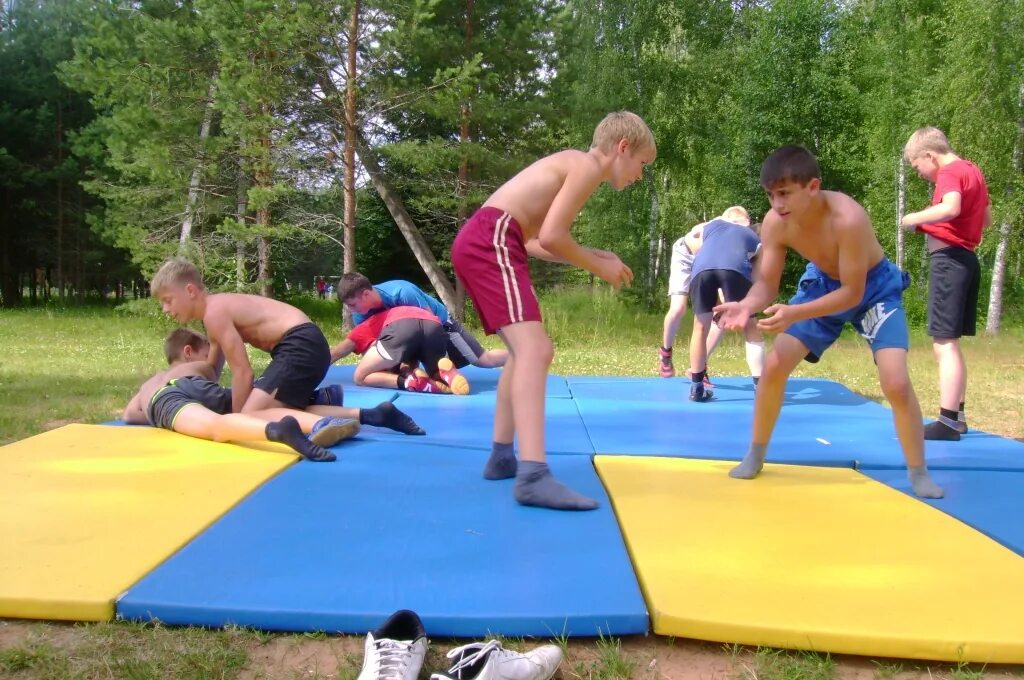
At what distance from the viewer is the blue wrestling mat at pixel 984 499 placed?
2.56m

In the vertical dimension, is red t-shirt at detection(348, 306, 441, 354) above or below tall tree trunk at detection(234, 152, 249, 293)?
below

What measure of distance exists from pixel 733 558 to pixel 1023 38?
16.1m

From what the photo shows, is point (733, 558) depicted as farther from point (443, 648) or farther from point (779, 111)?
point (779, 111)

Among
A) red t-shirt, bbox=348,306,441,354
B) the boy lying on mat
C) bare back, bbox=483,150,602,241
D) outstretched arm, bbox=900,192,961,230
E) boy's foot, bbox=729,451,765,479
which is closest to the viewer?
bare back, bbox=483,150,602,241

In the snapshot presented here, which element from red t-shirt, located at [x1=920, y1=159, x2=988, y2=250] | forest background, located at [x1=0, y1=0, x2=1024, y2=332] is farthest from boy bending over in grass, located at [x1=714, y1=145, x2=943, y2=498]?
forest background, located at [x1=0, y1=0, x2=1024, y2=332]

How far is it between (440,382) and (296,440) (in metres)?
2.50

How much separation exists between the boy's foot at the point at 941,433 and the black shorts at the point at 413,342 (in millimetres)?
3295

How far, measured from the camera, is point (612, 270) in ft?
9.93

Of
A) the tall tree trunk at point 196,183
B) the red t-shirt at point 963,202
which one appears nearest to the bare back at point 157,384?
the red t-shirt at point 963,202

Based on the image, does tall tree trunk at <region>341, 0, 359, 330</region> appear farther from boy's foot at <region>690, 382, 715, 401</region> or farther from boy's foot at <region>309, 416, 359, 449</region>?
boy's foot at <region>309, 416, 359, 449</region>

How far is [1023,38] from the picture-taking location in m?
14.4

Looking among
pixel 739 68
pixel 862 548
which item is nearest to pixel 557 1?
pixel 739 68

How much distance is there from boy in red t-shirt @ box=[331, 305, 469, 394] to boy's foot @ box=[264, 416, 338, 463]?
7.54ft

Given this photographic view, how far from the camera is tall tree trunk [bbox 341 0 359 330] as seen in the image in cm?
1224
